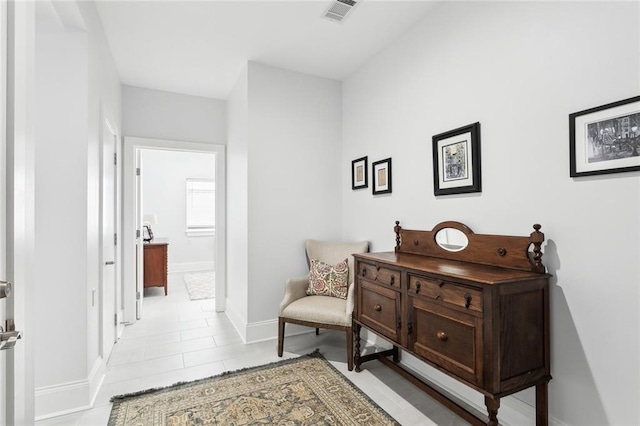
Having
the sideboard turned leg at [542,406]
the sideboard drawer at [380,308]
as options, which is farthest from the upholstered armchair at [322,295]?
the sideboard turned leg at [542,406]

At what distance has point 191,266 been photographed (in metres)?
7.16

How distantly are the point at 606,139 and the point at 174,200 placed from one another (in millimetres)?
7234

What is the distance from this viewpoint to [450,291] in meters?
1.71

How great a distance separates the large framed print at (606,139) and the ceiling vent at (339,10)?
165cm

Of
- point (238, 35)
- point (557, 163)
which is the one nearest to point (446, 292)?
point (557, 163)

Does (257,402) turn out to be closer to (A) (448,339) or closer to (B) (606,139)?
(A) (448,339)

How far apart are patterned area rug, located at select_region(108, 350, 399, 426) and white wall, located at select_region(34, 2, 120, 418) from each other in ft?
1.19

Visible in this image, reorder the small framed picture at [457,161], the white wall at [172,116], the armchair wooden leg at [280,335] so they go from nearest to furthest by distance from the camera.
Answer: the small framed picture at [457,161]
the armchair wooden leg at [280,335]
the white wall at [172,116]

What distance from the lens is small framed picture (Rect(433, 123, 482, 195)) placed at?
2.07m

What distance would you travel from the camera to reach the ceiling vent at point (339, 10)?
233 centimetres

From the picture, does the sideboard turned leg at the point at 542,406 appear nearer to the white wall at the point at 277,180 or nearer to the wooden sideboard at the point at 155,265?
the white wall at the point at 277,180

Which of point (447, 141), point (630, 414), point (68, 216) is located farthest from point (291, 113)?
point (630, 414)

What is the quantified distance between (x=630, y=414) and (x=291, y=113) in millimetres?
3226

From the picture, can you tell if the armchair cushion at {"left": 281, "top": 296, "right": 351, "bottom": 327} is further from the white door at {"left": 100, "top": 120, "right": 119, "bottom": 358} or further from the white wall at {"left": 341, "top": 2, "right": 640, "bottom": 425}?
the white door at {"left": 100, "top": 120, "right": 119, "bottom": 358}
